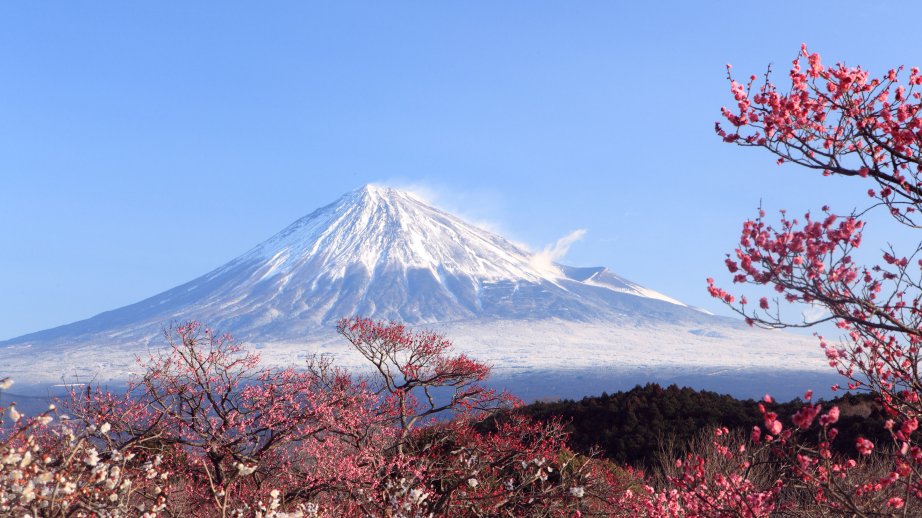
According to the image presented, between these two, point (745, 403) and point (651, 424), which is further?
point (745, 403)

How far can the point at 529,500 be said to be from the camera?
45.8 feet

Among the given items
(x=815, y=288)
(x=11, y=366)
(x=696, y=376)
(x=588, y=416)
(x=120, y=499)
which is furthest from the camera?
(x=11, y=366)

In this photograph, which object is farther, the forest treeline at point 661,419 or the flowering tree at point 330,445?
Answer: the forest treeline at point 661,419

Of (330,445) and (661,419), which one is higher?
(330,445)

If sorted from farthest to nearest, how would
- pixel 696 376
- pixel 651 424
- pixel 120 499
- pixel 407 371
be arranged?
pixel 696 376 < pixel 651 424 < pixel 407 371 < pixel 120 499

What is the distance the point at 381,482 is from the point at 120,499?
7257 mm

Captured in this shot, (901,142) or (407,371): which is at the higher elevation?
(901,142)

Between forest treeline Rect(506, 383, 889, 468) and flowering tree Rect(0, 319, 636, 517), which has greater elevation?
flowering tree Rect(0, 319, 636, 517)

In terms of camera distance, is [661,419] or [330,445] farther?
[661,419]

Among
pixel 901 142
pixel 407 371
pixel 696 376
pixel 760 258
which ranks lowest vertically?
pixel 696 376

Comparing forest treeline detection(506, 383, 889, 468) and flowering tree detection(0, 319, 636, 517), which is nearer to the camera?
flowering tree detection(0, 319, 636, 517)

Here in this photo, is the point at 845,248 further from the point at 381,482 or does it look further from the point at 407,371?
the point at 407,371

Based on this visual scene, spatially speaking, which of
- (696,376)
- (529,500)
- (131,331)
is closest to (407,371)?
(529,500)

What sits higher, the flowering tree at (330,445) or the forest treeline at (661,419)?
the flowering tree at (330,445)
